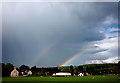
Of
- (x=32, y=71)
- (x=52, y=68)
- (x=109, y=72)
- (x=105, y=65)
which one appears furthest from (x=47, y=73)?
(x=105, y=65)

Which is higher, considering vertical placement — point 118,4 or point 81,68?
point 118,4

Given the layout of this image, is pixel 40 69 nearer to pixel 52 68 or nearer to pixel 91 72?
pixel 52 68

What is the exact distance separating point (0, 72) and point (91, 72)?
4129 centimetres

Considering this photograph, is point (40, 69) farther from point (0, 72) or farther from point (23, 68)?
point (0, 72)

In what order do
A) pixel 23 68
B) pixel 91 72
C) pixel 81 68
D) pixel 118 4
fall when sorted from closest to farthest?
pixel 118 4, pixel 91 72, pixel 81 68, pixel 23 68

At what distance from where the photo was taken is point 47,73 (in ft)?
243

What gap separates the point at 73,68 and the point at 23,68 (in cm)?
3051

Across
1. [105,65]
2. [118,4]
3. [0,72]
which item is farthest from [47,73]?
[118,4]

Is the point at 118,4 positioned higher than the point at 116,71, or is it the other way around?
the point at 118,4

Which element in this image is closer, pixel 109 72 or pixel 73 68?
pixel 109 72

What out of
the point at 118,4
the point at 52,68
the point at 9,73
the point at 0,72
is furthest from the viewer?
the point at 52,68

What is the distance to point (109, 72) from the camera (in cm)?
7506

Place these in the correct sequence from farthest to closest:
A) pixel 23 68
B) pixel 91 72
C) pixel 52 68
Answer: pixel 23 68
pixel 52 68
pixel 91 72

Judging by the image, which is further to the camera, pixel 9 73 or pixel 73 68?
pixel 73 68
